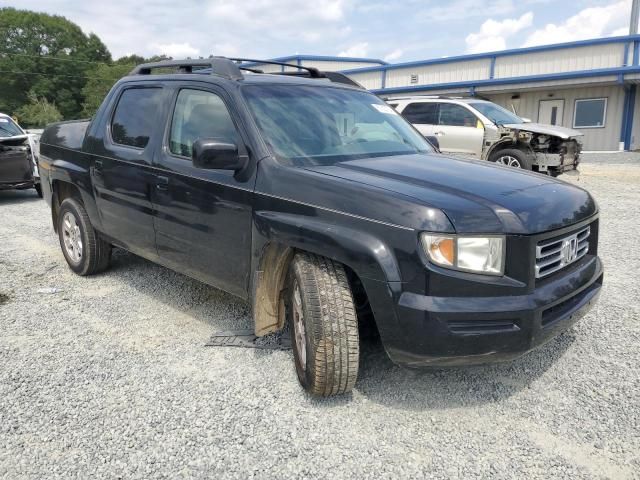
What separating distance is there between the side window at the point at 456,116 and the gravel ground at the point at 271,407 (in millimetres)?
7178

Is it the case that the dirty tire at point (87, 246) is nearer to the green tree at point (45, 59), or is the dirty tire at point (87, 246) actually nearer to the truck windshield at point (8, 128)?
the truck windshield at point (8, 128)

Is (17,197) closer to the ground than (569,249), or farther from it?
closer to the ground

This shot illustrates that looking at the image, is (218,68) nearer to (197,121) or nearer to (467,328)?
(197,121)

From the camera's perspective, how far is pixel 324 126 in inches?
137

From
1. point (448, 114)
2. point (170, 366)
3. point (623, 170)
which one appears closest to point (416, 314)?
point (170, 366)

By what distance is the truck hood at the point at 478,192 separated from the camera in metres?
2.50

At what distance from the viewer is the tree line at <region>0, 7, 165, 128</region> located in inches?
2719

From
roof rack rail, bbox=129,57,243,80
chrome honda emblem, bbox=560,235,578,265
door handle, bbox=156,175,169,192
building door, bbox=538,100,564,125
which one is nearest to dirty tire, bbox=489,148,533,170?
chrome honda emblem, bbox=560,235,578,265

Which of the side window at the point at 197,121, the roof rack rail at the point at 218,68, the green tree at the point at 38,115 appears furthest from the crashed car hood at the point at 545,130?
the green tree at the point at 38,115

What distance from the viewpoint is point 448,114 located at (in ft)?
36.7

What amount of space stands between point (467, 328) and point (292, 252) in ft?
3.62

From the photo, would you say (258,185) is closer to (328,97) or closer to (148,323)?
(328,97)

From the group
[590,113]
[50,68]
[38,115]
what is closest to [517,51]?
[590,113]

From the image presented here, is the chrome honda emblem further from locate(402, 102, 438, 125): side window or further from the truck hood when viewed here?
locate(402, 102, 438, 125): side window
